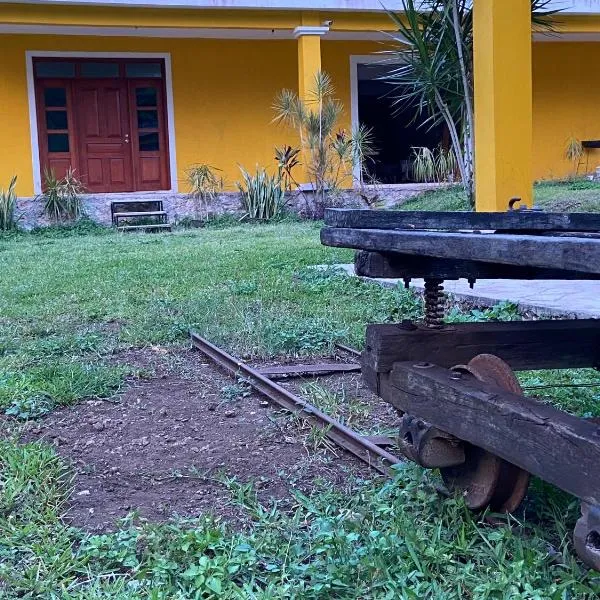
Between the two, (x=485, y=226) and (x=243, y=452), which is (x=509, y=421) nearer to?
(x=485, y=226)

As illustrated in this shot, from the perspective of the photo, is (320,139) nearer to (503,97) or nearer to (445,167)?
(445,167)

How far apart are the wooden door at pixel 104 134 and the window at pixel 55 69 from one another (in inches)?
9.2

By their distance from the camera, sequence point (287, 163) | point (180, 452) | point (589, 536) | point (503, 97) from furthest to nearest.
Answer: point (287, 163) < point (503, 97) < point (180, 452) < point (589, 536)

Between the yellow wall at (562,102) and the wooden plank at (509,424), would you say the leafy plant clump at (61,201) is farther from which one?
the wooden plank at (509,424)

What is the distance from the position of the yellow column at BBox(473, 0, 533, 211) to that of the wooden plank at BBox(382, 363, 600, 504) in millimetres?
5316

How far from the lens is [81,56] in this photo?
15164 mm

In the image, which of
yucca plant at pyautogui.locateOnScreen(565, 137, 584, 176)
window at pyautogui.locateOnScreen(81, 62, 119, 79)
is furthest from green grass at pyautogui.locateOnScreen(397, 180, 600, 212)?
window at pyautogui.locateOnScreen(81, 62, 119, 79)

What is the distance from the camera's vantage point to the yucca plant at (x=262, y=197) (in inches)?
574

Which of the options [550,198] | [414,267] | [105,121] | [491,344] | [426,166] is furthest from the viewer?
[426,166]

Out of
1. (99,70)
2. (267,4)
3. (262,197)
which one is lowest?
(262,197)

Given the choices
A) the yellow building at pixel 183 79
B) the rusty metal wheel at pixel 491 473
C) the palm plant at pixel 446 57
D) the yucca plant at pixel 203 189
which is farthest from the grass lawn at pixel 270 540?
the yellow building at pixel 183 79

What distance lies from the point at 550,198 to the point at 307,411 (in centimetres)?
893

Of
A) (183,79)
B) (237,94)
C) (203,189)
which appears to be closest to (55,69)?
(183,79)

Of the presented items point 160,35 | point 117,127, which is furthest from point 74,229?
point 160,35
